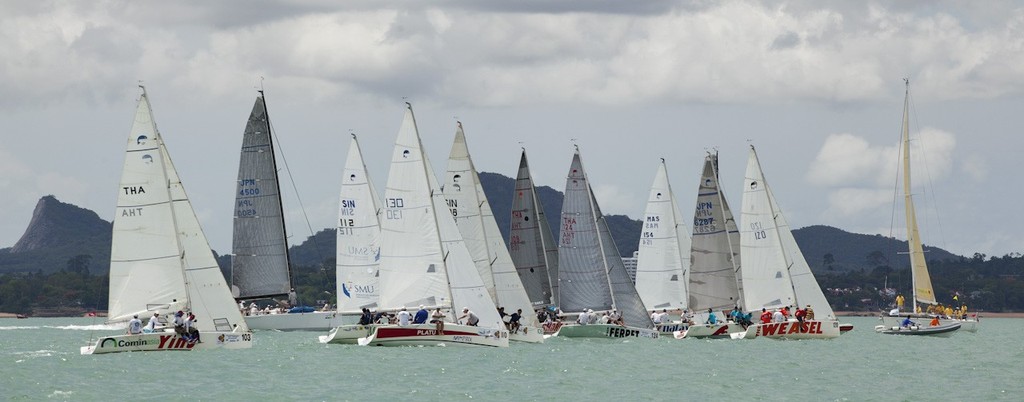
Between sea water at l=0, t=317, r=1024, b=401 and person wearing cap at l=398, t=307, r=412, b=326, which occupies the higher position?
person wearing cap at l=398, t=307, r=412, b=326

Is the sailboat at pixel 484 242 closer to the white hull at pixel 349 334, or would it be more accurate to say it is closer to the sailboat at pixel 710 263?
the white hull at pixel 349 334

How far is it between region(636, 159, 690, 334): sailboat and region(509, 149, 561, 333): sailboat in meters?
5.18

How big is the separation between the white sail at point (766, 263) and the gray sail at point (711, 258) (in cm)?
275

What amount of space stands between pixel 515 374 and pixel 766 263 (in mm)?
24140

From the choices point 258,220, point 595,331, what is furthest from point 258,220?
point 595,331

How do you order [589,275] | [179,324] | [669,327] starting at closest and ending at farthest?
1. [179,324]
2. [589,275]
3. [669,327]

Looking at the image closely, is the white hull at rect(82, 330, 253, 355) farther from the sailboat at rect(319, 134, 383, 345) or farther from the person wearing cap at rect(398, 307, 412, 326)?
the sailboat at rect(319, 134, 383, 345)

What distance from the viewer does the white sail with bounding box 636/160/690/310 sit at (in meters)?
68.2

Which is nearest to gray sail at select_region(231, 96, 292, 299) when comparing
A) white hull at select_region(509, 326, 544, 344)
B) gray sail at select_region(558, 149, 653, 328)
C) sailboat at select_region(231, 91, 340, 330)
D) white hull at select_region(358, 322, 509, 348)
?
sailboat at select_region(231, 91, 340, 330)

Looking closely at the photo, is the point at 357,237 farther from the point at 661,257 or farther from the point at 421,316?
the point at 421,316

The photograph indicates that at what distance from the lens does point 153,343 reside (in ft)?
146

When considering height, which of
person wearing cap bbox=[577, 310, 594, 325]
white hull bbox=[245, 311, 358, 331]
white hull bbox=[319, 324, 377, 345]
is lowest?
white hull bbox=[319, 324, 377, 345]

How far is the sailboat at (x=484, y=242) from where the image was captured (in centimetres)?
5450

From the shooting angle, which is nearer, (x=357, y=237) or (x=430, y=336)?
(x=430, y=336)
